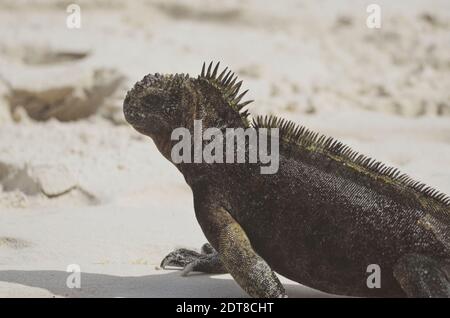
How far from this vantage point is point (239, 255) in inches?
209

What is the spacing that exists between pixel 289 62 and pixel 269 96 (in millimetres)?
1637

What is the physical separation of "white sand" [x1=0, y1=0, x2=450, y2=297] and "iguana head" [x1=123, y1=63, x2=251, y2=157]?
0.97 metres

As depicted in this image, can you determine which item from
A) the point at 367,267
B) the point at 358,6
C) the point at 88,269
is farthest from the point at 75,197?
the point at 358,6

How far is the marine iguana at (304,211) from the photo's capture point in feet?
17.2

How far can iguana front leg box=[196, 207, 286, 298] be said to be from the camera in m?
5.25

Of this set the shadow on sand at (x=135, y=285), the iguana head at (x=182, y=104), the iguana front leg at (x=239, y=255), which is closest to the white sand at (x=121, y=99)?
the shadow on sand at (x=135, y=285)

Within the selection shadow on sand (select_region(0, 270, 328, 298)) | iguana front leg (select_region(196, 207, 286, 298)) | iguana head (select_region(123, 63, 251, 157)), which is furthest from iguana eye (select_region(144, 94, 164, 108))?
shadow on sand (select_region(0, 270, 328, 298))

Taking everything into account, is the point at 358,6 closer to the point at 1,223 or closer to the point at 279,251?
the point at 1,223

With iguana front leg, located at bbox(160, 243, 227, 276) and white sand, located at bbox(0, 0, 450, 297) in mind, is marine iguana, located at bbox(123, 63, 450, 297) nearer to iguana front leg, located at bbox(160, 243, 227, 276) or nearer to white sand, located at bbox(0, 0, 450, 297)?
white sand, located at bbox(0, 0, 450, 297)

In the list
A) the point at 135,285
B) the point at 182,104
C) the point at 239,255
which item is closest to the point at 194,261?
the point at 135,285

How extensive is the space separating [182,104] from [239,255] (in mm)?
928

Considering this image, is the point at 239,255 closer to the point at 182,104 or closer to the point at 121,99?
the point at 182,104
